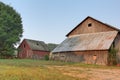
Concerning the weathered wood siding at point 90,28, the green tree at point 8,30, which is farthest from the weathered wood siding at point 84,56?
the green tree at point 8,30

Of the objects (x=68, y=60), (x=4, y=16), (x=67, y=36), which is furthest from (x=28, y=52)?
(x=68, y=60)

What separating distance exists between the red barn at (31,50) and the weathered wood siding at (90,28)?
61.9 feet

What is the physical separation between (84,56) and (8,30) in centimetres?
2269

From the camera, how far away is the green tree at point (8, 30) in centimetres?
4769

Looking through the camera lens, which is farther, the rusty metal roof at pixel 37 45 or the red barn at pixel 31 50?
the rusty metal roof at pixel 37 45

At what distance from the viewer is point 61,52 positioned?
39.1 metres

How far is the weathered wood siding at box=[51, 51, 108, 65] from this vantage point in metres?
32.2

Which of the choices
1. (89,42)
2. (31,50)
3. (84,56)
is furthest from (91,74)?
(31,50)

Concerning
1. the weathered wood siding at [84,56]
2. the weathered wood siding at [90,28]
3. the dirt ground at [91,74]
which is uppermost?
the weathered wood siding at [90,28]

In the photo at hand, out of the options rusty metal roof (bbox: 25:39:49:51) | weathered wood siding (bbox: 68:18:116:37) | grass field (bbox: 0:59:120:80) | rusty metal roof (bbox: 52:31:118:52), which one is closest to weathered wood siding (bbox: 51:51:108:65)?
rusty metal roof (bbox: 52:31:118:52)

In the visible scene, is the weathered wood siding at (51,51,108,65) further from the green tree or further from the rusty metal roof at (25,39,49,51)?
the rusty metal roof at (25,39,49,51)

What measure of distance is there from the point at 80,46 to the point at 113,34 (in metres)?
6.14

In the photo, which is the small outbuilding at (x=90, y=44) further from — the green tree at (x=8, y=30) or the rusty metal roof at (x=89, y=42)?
the green tree at (x=8, y=30)

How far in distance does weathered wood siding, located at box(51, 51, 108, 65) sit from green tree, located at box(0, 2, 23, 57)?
1287 centimetres
